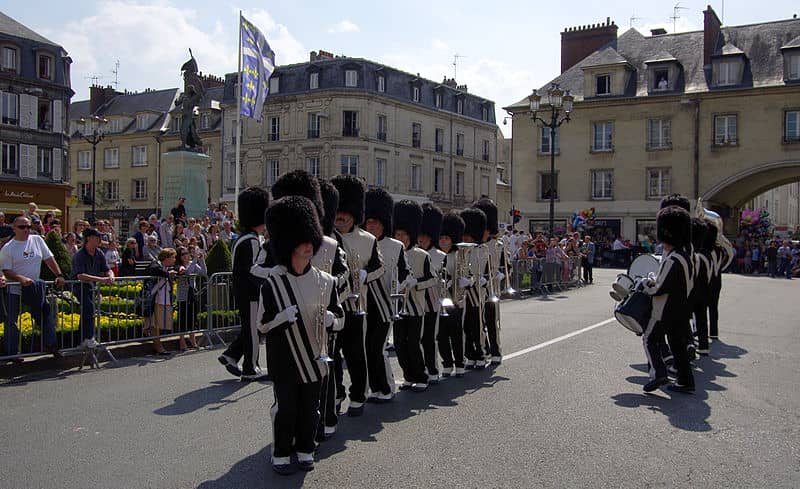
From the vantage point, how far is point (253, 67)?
66.8ft

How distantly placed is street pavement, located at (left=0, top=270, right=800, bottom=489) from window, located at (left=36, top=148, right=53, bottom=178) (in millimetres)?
37358

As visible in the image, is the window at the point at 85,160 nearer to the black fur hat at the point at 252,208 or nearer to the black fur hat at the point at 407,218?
the black fur hat at the point at 252,208

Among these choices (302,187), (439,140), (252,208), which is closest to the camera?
(302,187)

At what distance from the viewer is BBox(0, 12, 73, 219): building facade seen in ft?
137

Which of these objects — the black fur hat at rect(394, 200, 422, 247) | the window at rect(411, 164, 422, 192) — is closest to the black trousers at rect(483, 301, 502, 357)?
the black fur hat at rect(394, 200, 422, 247)

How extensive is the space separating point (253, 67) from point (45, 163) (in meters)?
28.6

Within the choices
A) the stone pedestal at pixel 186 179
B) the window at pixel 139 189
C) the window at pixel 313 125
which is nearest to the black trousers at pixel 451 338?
the stone pedestal at pixel 186 179

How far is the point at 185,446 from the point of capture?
616cm

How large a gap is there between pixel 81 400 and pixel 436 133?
50.6 metres

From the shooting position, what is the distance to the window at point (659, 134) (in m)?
41.3

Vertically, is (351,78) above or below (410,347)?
above

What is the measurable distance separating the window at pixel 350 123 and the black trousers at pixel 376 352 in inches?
1728

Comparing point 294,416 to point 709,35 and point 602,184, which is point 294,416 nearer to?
point 602,184

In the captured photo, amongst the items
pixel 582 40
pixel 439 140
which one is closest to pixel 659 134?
pixel 582 40
